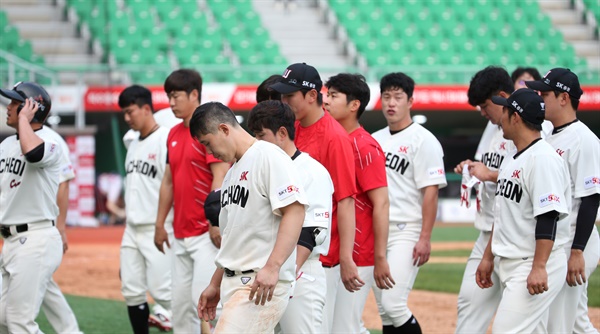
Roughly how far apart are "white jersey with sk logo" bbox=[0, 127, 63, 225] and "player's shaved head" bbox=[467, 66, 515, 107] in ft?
9.01

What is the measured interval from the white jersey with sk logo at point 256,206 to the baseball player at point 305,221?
0.81 feet

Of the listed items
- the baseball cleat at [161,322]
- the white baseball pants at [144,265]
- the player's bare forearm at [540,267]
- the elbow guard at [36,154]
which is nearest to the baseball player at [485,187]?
the player's bare forearm at [540,267]

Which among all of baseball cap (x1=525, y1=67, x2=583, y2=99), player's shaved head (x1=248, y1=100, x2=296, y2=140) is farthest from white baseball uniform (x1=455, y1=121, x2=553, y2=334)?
player's shaved head (x1=248, y1=100, x2=296, y2=140)

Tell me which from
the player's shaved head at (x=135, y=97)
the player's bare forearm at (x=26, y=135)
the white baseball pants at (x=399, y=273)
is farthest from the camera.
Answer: the player's shaved head at (x=135, y=97)

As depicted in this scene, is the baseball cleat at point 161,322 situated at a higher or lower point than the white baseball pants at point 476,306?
lower

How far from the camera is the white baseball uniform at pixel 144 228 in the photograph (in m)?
6.98

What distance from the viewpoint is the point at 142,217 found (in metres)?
7.12

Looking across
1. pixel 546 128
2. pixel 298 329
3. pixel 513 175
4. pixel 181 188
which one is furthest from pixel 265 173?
pixel 546 128

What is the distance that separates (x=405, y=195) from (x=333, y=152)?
1412 millimetres

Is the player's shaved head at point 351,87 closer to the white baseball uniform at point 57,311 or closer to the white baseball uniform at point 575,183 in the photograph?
the white baseball uniform at point 575,183

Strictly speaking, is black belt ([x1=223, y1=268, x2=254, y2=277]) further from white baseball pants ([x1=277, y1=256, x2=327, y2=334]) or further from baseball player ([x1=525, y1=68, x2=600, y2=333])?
baseball player ([x1=525, y1=68, x2=600, y2=333])

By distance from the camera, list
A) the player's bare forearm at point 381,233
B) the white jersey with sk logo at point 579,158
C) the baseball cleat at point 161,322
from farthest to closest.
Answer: the baseball cleat at point 161,322 → the player's bare forearm at point 381,233 → the white jersey with sk logo at point 579,158

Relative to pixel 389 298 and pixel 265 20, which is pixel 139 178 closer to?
pixel 389 298

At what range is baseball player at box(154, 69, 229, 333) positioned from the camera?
6.14 metres
